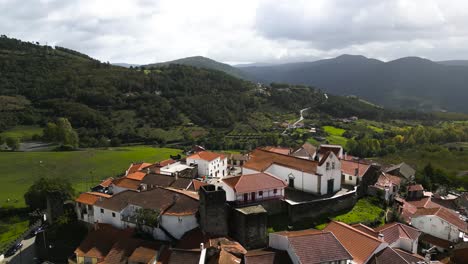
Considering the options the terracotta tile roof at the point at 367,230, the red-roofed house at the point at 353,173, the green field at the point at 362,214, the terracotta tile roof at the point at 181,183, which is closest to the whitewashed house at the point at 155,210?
the terracotta tile roof at the point at 181,183

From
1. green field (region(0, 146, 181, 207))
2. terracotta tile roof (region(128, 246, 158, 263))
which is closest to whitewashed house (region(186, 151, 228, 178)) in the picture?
green field (region(0, 146, 181, 207))

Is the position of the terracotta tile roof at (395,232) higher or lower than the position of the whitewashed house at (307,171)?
lower

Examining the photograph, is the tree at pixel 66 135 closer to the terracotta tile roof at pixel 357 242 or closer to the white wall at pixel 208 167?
the white wall at pixel 208 167

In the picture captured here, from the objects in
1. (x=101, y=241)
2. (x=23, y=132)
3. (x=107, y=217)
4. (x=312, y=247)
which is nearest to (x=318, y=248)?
(x=312, y=247)

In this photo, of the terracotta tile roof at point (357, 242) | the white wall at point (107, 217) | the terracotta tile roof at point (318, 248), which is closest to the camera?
the terracotta tile roof at point (318, 248)

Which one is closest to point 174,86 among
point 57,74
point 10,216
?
point 57,74

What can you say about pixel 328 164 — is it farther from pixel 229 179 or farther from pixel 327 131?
pixel 327 131
